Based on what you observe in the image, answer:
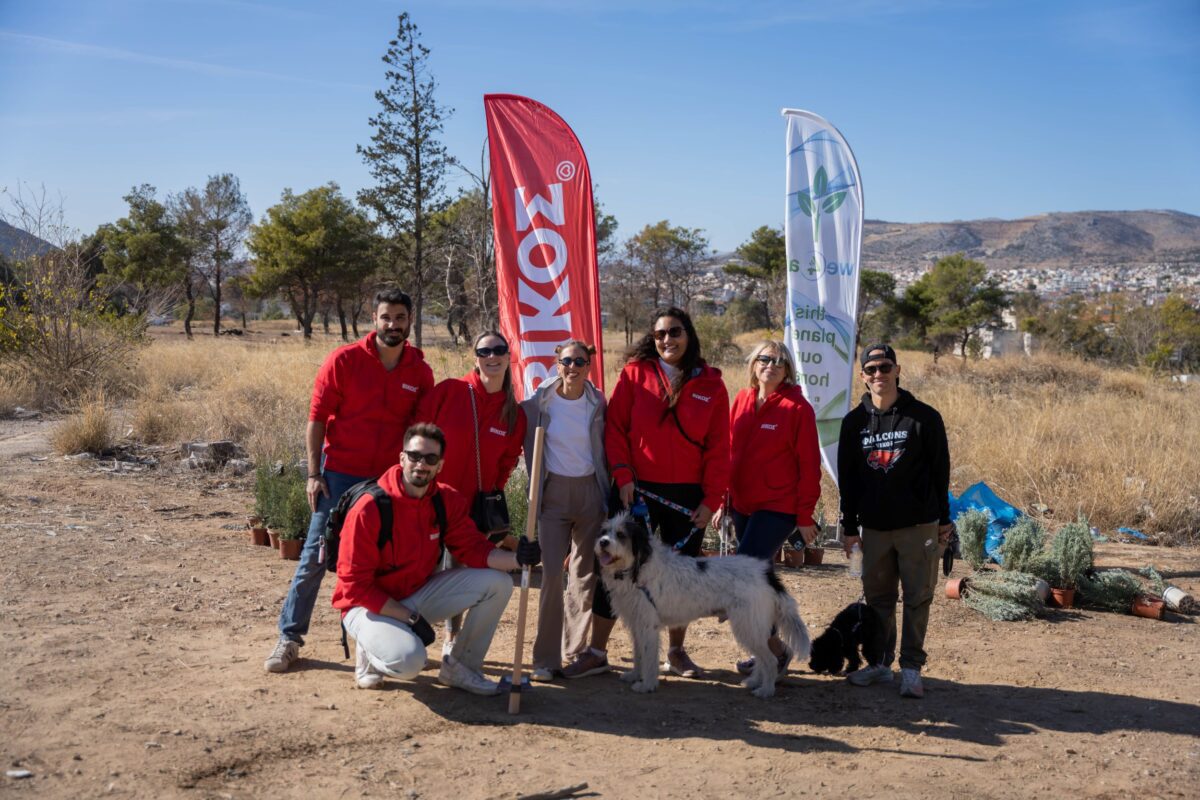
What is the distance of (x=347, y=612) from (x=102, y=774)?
1334mm

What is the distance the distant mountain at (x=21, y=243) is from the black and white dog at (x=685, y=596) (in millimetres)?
15504

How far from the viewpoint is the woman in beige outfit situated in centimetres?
518

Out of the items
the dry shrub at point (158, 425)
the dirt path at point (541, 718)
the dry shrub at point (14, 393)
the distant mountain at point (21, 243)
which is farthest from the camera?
the distant mountain at point (21, 243)

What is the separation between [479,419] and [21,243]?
1508 cm

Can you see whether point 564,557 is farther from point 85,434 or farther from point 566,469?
point 85,434

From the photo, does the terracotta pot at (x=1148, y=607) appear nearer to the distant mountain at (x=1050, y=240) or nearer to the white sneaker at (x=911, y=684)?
the white sneaker at (x=911, y=684)

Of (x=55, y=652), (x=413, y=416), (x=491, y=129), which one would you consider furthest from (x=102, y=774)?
(x=491, y=129)

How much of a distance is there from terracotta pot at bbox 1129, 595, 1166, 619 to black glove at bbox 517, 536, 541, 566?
4.97 meters

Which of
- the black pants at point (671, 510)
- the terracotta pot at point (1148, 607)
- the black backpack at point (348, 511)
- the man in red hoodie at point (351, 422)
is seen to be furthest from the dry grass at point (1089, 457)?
the man in red hoodie at point (351, 422)

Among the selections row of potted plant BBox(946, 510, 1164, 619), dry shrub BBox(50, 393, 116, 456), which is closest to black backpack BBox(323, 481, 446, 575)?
row of potted plant BBox(946, 510, 1164, 619)

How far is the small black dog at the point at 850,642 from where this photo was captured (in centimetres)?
554

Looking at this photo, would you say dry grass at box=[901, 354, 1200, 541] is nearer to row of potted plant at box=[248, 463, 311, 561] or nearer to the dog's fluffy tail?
the dog's fluffy tail

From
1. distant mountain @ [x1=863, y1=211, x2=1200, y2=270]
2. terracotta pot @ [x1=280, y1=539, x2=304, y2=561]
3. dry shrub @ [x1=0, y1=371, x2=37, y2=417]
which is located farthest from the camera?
distant mountain @ [x1=863, y1=211, x2=1200, y2=270]

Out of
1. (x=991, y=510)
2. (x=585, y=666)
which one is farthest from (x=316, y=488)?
(x=991, y=510)
